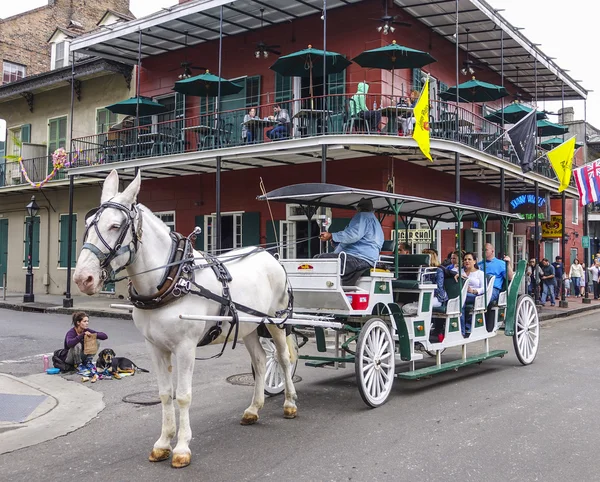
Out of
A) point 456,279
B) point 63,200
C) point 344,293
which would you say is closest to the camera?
point 344,293

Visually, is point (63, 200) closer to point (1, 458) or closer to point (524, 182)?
point (524, 182)

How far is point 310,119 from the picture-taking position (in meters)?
15.1

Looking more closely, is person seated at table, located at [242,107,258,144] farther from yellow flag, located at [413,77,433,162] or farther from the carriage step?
the carriage step

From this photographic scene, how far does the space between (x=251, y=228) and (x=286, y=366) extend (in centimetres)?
1204

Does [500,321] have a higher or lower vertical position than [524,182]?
lower

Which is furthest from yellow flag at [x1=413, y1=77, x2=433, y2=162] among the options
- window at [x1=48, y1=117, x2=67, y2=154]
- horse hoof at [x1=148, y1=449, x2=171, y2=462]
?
window at [x1=48, y1=117, x2=67, y2=154]

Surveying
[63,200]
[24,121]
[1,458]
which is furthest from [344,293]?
[24,121]

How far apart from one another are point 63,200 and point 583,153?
2539cm

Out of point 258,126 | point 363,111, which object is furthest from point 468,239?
point 258,126

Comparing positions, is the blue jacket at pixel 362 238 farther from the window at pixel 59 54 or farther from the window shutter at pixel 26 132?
the window at pixel 59 54

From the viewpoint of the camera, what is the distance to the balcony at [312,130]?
48.5 ft

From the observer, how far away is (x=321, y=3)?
1673 centimetres

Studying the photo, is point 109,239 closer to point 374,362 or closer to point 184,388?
point 184,388

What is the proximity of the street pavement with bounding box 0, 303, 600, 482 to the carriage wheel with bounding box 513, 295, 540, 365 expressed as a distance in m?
0.21
